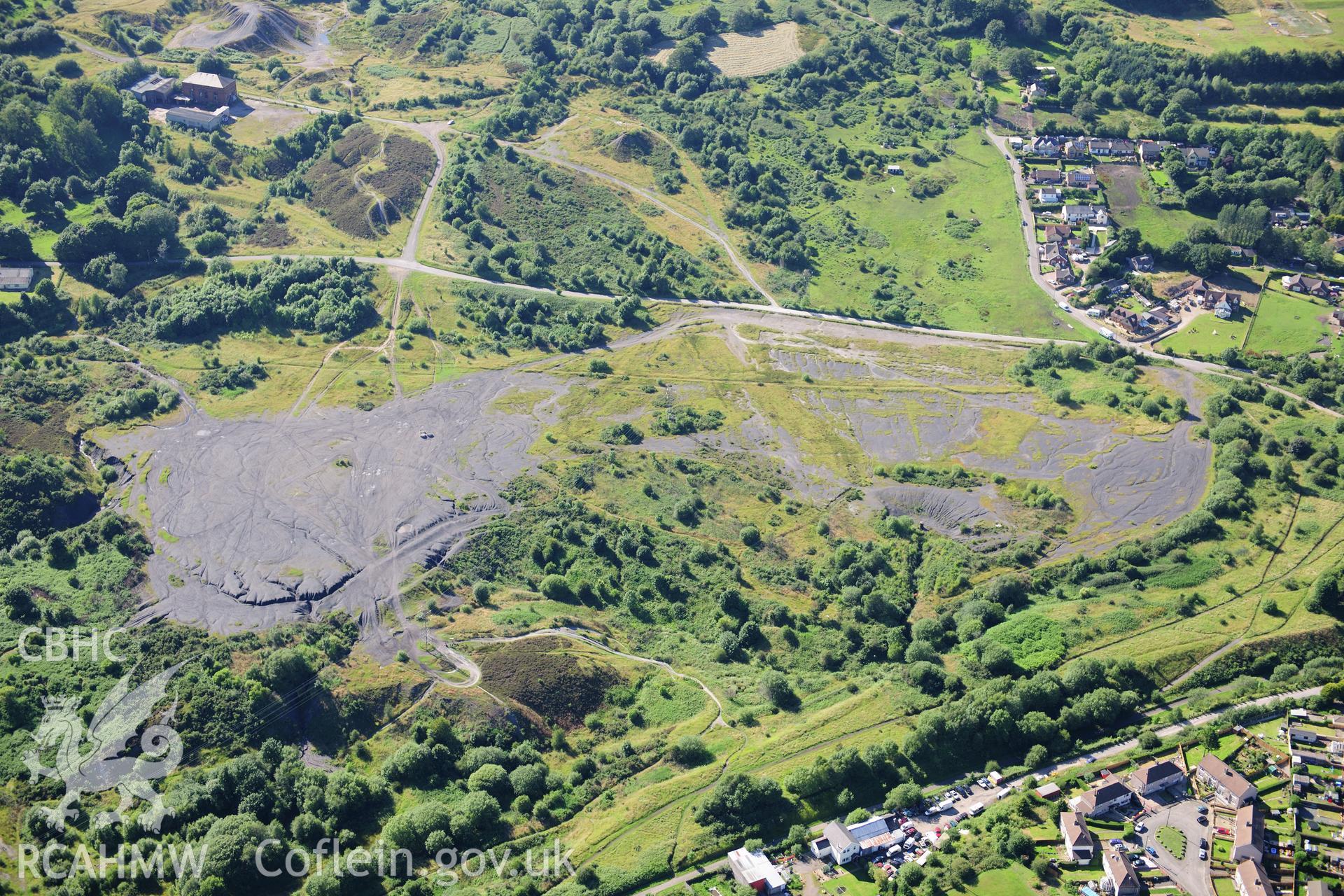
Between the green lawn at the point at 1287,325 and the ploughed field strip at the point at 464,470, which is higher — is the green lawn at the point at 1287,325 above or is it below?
above

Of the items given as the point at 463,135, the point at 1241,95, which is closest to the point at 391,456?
the point at 463,135

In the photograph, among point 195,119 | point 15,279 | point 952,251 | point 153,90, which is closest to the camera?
point 15,279

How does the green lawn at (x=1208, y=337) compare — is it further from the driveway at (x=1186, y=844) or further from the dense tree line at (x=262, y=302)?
the dense tree line at (x=262, y=302)

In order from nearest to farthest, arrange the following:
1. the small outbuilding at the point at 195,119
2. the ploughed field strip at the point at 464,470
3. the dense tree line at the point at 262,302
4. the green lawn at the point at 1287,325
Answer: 1. the ploughed field strip at the point at 464,470
2. the green lawn at the point at 1287,325
3. the dense tree line at the point at 262,302
4. the small outbuilding at the point at 195,119

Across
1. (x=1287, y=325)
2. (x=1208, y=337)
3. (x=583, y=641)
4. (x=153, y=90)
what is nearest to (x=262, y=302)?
(x=153, y=90)

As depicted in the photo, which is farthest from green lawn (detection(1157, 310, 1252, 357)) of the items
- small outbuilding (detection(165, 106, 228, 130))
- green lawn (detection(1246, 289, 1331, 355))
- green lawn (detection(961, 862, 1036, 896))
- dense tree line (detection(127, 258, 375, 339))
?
small outbuilding (detection(165, 106, 228, 130))

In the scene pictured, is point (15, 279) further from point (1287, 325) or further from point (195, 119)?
point (1287, 325)

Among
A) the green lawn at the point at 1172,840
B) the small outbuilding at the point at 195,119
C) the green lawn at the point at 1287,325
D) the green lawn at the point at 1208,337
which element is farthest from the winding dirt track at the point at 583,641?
the small outbuilding at the point at 195,119
